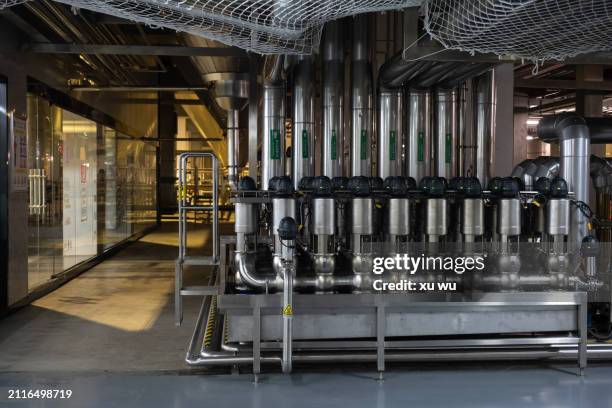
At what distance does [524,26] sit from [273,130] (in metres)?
2.85

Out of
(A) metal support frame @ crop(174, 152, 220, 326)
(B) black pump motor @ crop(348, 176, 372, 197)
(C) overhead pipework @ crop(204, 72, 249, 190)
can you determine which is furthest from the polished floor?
(C) overhead pipework @ crop(204, 72, 249, 190)

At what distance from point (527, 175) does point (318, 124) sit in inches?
80.7

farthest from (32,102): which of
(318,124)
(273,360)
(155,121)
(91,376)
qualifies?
(155,121)

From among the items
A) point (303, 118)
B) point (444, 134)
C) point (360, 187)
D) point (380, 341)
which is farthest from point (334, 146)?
point (380, 341)

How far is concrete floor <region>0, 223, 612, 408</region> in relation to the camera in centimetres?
358

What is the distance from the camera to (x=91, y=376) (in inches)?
157

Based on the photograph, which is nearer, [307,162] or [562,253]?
[562,253]

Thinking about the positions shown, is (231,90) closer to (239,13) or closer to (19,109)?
(19,109)

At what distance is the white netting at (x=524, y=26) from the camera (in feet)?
10.1

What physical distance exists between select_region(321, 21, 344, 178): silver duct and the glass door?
9.85ft

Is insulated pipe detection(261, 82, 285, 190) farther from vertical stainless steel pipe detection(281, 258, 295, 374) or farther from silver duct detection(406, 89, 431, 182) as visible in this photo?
vertical stainless steel pipe detection(281, 258, 295, 374)

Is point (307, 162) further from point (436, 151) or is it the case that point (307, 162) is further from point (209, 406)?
point (209, 406)

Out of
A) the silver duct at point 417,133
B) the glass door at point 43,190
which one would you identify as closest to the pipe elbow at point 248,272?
the silver duct at point 417,133

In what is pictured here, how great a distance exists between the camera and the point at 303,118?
5.61 meters
